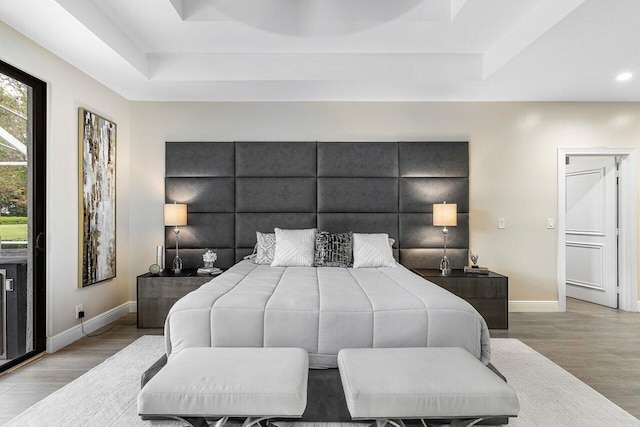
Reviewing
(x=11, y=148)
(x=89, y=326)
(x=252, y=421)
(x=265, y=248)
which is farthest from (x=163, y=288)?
(x=252, y=421)

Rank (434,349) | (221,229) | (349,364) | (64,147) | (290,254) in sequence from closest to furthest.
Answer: (349,364), (434,349), (64,147), (290,254), (221,229)

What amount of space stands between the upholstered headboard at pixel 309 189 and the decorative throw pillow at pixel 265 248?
28cm

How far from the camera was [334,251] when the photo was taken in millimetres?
3736

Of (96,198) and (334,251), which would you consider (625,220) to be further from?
(96,198)

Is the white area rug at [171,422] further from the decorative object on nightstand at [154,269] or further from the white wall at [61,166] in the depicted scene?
the decorative object on nightstand at [154,269]

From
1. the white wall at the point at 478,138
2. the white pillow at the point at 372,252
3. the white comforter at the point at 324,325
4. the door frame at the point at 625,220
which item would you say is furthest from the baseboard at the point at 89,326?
the door frame at the point at 625,220

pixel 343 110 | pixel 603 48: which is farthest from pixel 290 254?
pixel 603 48

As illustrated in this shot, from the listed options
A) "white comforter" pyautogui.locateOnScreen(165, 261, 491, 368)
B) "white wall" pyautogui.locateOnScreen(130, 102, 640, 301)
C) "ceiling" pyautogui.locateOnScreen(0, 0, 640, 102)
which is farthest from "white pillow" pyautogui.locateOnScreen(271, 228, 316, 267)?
"ceiling" pyautogui.locateOnScreen(0, 0, 640, 102)

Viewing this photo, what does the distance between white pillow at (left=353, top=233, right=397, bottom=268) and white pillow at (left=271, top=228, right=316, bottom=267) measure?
453 mm

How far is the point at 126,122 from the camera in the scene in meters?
4.29

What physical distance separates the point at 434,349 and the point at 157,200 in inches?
142

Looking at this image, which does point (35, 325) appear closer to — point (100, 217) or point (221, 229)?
point (100, 217)

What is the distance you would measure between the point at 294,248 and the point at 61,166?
2.22 metres

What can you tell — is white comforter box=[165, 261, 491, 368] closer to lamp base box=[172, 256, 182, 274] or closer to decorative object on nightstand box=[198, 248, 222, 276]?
decorative object on nightstand box=[198, 248, 222, 276]
